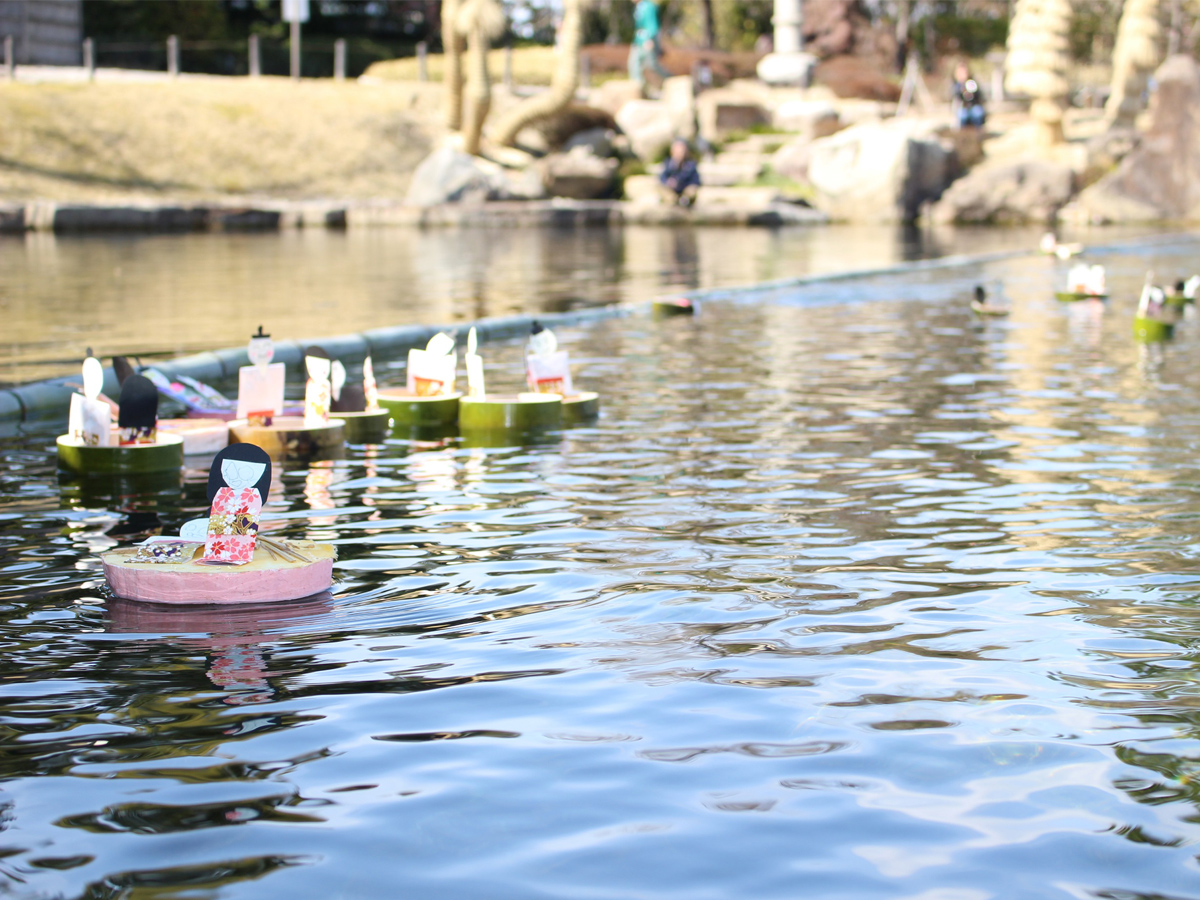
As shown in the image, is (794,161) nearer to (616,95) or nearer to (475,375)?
(616,95)

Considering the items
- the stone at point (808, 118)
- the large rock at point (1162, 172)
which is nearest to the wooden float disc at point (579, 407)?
the large rock at point (1162, 172)

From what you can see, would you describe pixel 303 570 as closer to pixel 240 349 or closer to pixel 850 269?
pixel 240 349

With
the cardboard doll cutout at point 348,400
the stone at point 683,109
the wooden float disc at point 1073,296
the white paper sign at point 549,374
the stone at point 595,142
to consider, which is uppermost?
the stone at point 683,109

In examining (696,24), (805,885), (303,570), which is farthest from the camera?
(696,24)

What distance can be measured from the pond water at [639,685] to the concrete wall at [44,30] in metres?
39.8

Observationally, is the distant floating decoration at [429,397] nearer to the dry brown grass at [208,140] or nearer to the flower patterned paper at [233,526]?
the flower patterned paper at [233,526]

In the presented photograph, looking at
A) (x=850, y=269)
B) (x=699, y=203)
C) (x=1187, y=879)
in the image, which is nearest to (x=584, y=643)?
(x=1187, y=879)

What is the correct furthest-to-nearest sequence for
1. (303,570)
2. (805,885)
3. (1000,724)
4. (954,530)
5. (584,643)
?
(954,530) → (303,570) → (584,643) → (1000,724) → (805,885)

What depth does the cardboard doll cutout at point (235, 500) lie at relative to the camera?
5523 millimetres

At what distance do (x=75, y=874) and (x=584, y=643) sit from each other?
2.11m

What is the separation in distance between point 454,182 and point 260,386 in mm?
29742

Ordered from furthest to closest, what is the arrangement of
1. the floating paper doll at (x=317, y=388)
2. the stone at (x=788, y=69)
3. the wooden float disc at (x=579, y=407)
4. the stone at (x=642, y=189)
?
1. the stone at (x=788, y=69)
2. the stone at (x=642, y=189)
3. the wooden float disc at (x=579, y=407)
4. the floating paper doll at (x=317, y=388)

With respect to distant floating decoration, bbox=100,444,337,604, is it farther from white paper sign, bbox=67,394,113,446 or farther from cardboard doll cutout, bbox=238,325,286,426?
cardboard doll cutout, bbox=238,325,286,426

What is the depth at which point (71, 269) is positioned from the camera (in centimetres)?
2194
